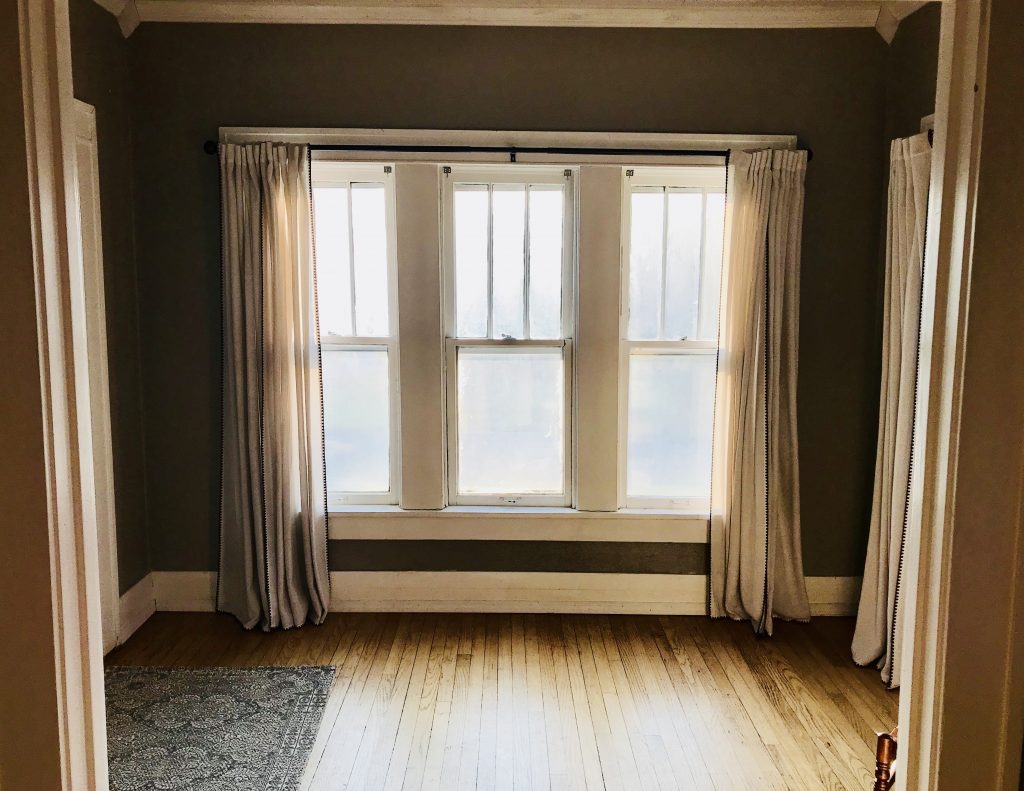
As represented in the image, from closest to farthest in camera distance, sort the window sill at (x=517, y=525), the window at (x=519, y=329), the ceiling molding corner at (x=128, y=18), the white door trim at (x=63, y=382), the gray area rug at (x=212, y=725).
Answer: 1. the white door trim at (x=63, y=382)
2. the gray area rug at (x=212, y=725)
3. the ceiling molding corner at (x=128, y=18)
4. the window at (x=519, y=329)
5. the window sill at (x=517, y=525)

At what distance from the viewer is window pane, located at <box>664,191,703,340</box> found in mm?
3803

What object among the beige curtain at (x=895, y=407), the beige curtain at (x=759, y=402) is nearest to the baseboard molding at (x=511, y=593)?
the beige curtain at (x=759, y=402)

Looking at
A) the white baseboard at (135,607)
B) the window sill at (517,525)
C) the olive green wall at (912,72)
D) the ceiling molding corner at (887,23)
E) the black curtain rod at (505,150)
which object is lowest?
the white baseboard at (135,607)

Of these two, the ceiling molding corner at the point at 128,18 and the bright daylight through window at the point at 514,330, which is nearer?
the ceiling molding corner at the point at 128,18

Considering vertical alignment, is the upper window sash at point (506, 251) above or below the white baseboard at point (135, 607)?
above

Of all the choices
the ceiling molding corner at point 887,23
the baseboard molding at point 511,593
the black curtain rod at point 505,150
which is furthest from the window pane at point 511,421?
the ceiling molding corner at point 887,23

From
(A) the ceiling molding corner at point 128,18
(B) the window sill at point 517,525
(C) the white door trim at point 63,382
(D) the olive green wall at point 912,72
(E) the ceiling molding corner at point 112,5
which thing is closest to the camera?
(C) the white door trim at point 63,382

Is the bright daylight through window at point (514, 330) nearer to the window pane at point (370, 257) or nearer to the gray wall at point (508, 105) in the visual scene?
the window pane at point (370, 257)

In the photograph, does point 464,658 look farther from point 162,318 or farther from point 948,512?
point 948,512

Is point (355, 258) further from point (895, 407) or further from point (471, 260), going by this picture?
point (895, 407)

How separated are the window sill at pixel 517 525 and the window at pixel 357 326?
0.14 meters

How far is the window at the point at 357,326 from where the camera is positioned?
3.79 metres

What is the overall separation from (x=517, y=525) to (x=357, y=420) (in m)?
1.01

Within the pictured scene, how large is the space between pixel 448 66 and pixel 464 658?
282 cm
